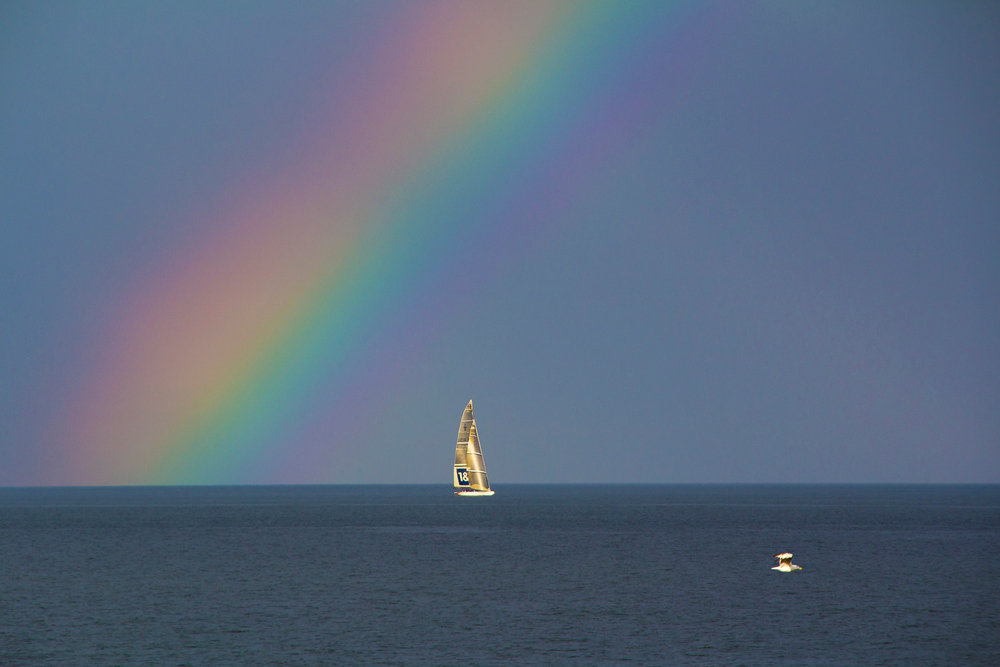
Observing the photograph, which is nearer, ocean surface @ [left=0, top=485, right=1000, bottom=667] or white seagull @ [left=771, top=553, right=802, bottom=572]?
ocean surface @ [left=0, top=485, right=1000, bottom=667]

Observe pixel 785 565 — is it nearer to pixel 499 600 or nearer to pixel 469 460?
pixel 499 600

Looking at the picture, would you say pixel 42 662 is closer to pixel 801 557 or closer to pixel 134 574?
pixel 134 574

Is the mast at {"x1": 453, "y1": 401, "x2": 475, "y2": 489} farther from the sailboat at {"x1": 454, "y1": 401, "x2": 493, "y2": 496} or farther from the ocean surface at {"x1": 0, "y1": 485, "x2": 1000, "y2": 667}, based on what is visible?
the ocean surface at {"x1": 0, "y1": 485, "x2": 1000, "y2": 667}

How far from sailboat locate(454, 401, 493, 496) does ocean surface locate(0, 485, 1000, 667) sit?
52482 millimetres

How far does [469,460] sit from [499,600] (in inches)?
4672

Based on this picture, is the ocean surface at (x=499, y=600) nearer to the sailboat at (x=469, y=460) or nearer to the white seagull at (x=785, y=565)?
the white seagull at (x=785, y=565)

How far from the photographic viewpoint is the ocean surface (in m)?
47.1

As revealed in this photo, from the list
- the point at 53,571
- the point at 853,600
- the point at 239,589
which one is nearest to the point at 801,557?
the point at 853,600

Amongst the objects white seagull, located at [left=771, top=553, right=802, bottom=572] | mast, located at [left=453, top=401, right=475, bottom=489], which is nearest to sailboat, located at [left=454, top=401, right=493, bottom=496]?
mast, located at [left=453, top=401, right=475, bottom=489]

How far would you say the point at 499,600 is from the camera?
64438mm

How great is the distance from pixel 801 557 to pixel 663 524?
60.6 m

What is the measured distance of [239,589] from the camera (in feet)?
230

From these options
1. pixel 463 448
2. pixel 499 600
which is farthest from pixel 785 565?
pixel 463 448

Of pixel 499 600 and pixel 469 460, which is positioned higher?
pixel 469 460
